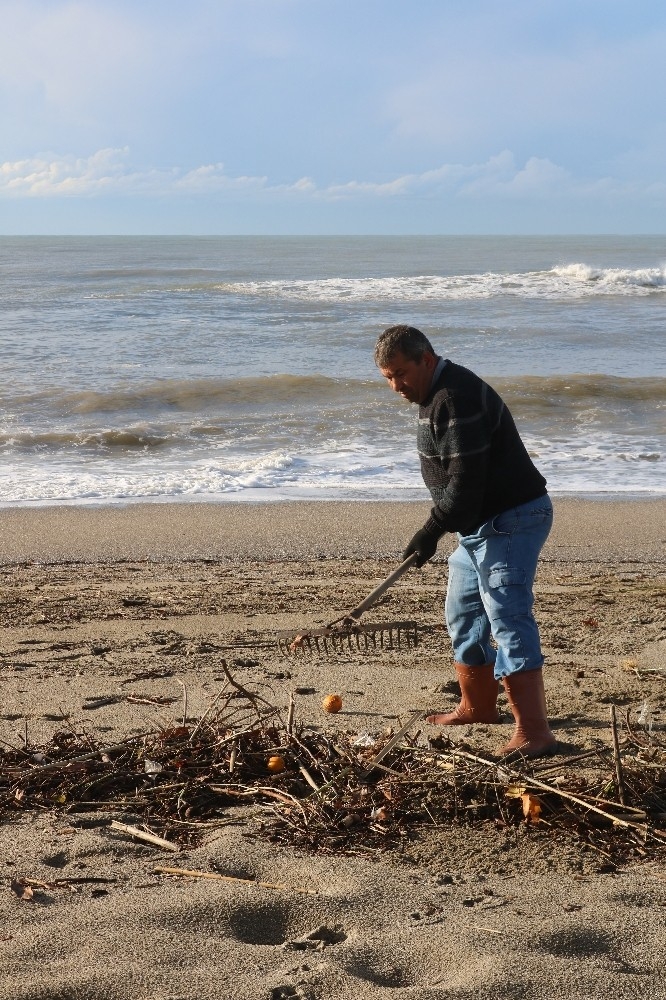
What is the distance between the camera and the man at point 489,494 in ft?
11.0

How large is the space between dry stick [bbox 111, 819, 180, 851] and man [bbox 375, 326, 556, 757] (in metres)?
1.22

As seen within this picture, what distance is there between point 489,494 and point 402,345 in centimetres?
61

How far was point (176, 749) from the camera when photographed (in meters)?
3.32

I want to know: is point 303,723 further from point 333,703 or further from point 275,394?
point 275,394

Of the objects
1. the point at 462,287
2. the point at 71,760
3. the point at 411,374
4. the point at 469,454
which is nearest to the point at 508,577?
the point at 469,454

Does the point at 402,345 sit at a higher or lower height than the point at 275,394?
higher

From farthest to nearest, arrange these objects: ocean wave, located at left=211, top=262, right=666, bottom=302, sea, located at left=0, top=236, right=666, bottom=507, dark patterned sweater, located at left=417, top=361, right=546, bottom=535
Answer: ocean wave, located at left=211, top=262, right=666, bottom=302 < sea, located at left=0, top=236, right=666, bottom=507 < dark patterned sweater, located at left=417, top=361, right=546, bottom=535

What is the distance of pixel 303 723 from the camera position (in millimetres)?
3826

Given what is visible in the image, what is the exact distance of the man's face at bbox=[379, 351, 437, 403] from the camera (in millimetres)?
3381

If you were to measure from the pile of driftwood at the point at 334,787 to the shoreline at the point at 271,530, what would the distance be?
11.9 feet

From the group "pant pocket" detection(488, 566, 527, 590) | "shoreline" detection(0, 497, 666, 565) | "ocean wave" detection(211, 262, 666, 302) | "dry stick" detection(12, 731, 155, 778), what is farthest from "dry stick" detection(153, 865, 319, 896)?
"ocean wave" detection(211, 262, 666, 302)

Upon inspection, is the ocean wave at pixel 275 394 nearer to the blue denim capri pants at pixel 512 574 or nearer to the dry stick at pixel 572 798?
the blue denim capri pants at pixel 512 574

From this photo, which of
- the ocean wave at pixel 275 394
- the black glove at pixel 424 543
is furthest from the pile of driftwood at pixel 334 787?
the ocean wave at pixel 275 394

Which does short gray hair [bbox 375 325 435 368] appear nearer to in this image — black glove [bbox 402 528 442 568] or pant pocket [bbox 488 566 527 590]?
black glove [bbox 402 528 442 568]
